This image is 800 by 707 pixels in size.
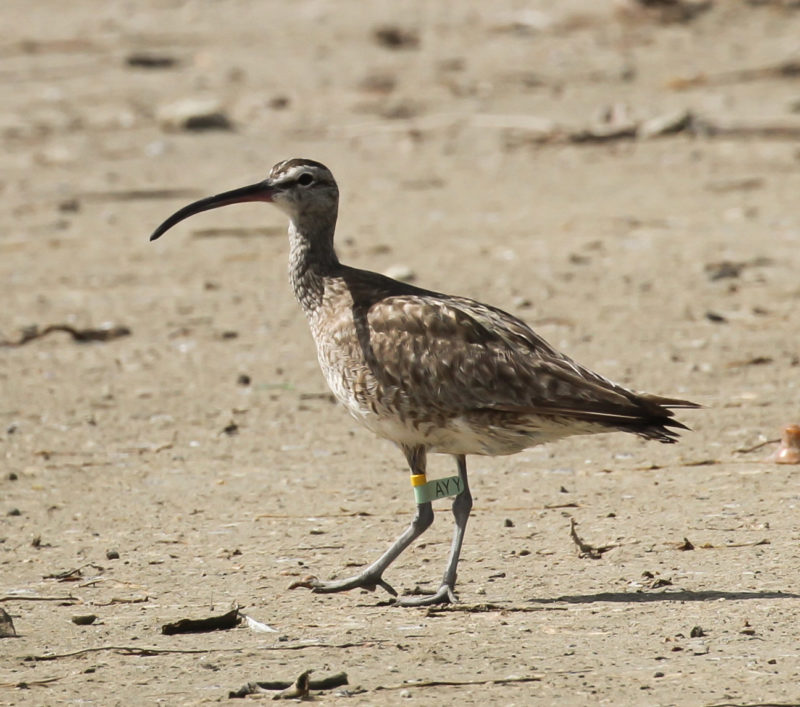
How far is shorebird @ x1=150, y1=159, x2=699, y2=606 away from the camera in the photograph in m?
6.29

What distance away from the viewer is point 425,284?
12.2 metres

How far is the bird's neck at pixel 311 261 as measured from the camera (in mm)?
7345

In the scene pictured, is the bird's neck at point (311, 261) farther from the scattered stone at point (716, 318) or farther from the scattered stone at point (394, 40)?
the scattered stone at point (394, 40)

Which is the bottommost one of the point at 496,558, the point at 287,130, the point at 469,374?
the point at 496,558

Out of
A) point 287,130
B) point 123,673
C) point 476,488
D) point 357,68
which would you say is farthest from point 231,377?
point 357,68

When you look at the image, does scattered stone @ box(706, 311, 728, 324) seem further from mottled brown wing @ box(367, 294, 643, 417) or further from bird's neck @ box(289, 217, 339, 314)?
mottled brown wing @ box(367, 294, 643, 417)

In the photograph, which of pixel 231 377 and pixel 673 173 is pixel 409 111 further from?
pixel 231 377

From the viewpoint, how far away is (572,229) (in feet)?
45.1

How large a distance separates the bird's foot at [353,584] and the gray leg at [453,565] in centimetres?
16

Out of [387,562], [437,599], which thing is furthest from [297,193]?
[437,599]

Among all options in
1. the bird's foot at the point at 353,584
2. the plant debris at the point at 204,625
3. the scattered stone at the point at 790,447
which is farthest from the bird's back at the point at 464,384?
the scattered stone at the point at 790,447

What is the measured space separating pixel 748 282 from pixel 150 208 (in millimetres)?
6039

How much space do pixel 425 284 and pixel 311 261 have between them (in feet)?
15.6

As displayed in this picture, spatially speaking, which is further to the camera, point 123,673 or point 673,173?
point 673,173
